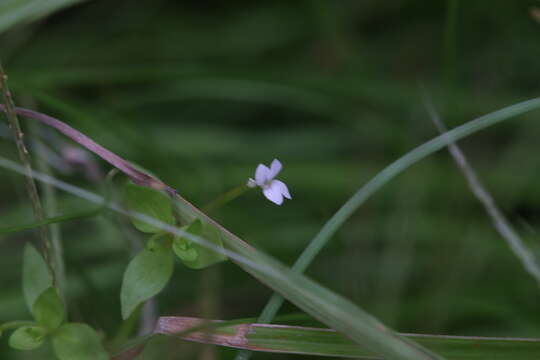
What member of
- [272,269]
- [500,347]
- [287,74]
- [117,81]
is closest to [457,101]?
[287,74]

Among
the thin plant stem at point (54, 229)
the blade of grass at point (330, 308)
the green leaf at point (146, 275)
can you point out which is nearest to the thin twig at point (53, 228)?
the thin plant stem at point (54, 229)

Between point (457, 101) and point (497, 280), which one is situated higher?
point (457, 101)

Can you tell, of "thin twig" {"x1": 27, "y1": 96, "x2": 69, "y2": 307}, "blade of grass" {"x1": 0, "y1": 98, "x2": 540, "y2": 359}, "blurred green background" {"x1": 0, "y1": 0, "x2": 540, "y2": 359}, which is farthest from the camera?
"blurred green background" {"x1": 0, "y1": 0, "x2": 540, "y2": 359}

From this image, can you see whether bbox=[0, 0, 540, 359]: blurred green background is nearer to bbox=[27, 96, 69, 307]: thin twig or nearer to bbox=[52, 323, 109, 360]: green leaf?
bbox=[27, 96, 69, 307]: thin twig

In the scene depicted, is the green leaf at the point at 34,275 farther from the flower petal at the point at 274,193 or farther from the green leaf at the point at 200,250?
the flower petal at the point at 274,193

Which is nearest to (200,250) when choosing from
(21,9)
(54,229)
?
(54,229)

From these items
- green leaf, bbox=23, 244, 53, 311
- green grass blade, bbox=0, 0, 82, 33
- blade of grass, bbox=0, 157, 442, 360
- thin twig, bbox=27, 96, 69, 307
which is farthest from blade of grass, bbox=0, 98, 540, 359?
green grass blade, bbox=0, 0, 82, 33

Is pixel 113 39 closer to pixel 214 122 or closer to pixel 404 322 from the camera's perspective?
pixel 214 122
